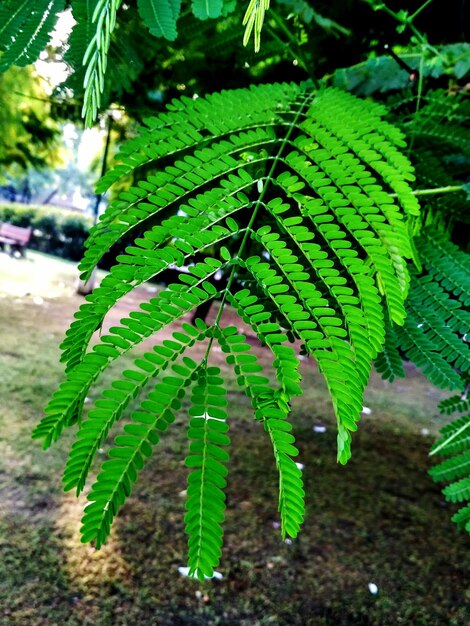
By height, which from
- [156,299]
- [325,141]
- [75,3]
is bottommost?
[156,299]

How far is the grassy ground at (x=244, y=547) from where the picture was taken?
9.93ft

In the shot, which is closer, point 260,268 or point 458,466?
point 260,268

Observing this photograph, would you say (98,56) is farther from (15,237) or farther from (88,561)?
(15,237)

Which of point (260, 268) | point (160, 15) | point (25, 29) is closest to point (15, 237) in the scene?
point (25, 29)

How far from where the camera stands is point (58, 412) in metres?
0.63

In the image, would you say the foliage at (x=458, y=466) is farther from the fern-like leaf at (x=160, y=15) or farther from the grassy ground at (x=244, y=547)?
the grassy ground at (x=244, y=547)

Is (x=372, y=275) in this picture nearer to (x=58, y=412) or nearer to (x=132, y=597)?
(x=58, y=412)

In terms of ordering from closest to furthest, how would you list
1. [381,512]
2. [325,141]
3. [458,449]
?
[325,141], [458,449], [381,512]

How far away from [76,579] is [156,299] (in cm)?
309

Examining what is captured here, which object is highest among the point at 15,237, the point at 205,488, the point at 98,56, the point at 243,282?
the point at 98,56

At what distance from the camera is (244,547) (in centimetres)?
370

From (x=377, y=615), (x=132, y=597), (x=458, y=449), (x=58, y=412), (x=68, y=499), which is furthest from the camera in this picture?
(x=68, y=499)

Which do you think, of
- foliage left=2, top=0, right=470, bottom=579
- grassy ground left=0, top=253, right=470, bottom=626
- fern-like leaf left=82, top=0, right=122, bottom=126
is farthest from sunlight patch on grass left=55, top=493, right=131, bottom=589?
fern-like leaf left=82, top=0, right=122, bottom=126

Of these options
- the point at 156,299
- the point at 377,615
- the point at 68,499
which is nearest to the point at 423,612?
the point at 377,615
